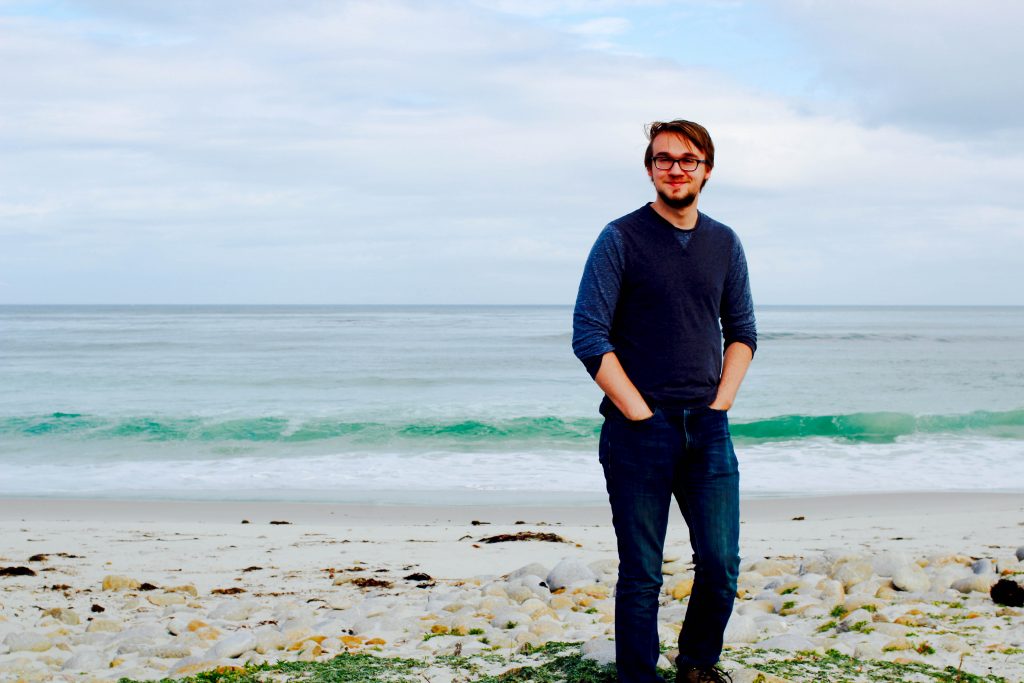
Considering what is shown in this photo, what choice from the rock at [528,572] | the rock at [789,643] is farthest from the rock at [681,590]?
the rock at [789,643]

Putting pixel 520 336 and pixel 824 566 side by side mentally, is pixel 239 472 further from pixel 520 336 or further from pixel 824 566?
pixel 520 336

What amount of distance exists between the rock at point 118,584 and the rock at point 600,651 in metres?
4.08

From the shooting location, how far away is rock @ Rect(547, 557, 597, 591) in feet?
20.7

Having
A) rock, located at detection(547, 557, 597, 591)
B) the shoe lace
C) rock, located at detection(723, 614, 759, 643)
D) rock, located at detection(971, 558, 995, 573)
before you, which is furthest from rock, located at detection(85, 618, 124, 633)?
rock, located at detection(971, 558, 995, 573)

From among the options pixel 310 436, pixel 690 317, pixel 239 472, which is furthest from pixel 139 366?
pixel 690 317

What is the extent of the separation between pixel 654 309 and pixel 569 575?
3470mm

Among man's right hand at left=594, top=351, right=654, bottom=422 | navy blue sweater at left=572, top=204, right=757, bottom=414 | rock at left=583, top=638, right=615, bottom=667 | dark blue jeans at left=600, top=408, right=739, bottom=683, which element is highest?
navy blue sweater at left=572, top=204, right=757, bottom=414

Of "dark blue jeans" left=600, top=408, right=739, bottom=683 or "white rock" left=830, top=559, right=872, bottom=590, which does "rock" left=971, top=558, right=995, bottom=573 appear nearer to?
"white rock" left=830, top=559, right=872, bottom=590

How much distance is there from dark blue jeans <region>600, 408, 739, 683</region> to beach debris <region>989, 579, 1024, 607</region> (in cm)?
260

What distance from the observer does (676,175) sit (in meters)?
3.30

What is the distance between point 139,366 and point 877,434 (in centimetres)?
2453

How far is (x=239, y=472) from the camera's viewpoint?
14.5m

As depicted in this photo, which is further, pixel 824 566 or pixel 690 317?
pixel 824 566

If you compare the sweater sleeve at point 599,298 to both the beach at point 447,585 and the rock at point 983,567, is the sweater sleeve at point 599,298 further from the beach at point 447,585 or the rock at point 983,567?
the rock at point 983,567
